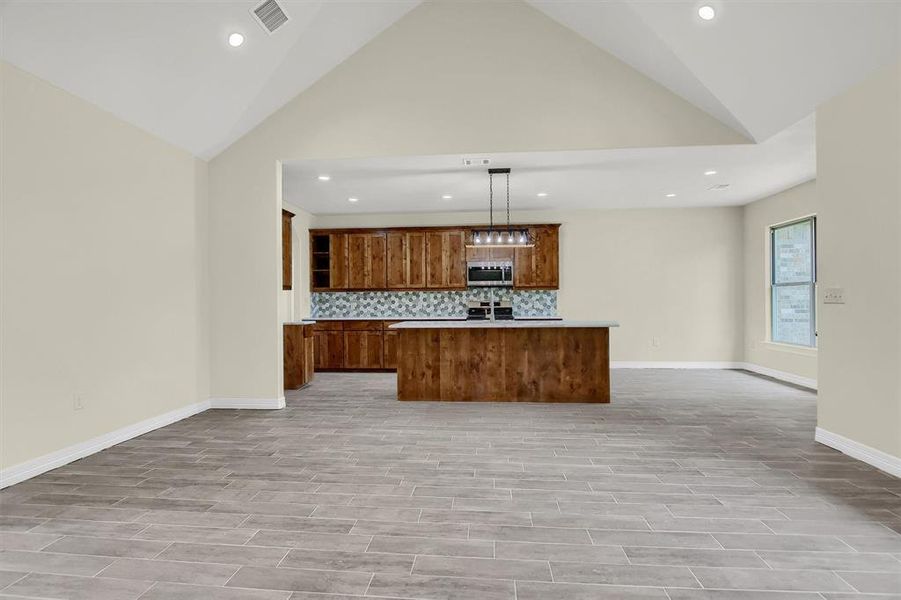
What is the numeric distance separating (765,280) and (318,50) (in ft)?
23.6

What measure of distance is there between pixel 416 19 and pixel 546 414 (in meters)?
4.33

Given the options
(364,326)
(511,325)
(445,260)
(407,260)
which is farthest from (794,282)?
(364,326)

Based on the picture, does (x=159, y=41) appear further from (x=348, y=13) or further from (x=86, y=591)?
(x=86, y=591)

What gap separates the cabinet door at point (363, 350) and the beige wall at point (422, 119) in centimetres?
287

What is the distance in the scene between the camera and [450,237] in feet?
27.3

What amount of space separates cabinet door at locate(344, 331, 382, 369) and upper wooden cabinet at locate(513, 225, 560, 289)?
2.61 metres

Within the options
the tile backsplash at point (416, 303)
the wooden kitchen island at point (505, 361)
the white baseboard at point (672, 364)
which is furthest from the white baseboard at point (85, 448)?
the white baseboard at point (672, 364)

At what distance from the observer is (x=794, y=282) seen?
22.5 feet

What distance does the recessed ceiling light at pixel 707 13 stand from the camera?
3562 millimetres

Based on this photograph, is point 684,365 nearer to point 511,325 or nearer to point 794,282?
point 794,282

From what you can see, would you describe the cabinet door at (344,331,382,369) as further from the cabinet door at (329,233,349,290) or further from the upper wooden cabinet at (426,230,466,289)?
the upper wooden cabinet at (426,230,466,289)

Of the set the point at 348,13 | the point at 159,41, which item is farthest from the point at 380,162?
the point at 159,41

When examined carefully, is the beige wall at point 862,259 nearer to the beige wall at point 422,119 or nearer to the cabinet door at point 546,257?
the beige wall at point 422,119

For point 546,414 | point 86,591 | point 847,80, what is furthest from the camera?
point 546,414
